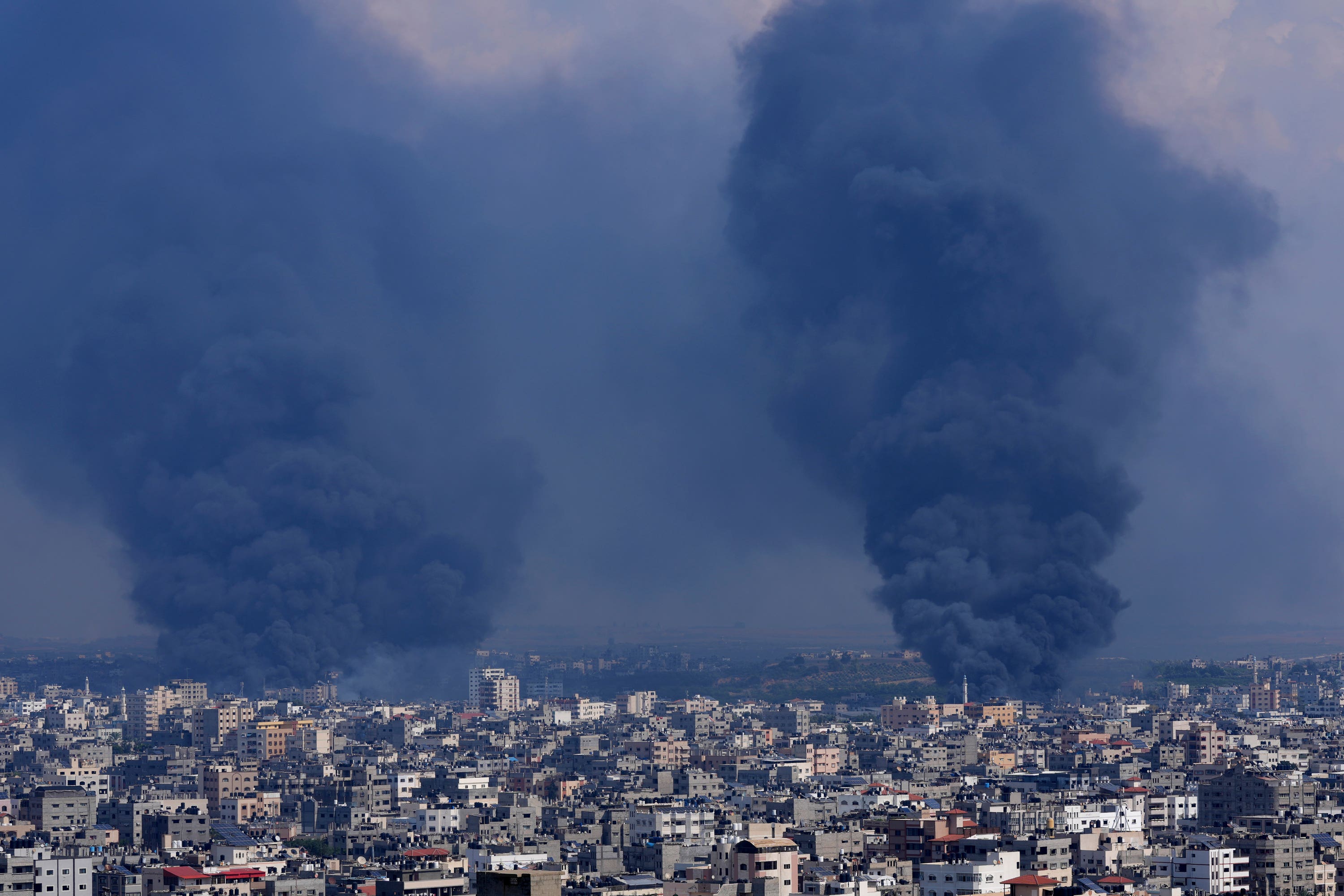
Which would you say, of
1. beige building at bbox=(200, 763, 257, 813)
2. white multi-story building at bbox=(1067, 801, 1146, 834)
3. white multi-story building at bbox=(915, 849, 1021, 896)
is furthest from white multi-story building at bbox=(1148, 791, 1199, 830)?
beige building at bbox=(200, 763, 257, 813)

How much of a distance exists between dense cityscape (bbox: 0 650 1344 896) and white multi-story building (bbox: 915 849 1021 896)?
6cm

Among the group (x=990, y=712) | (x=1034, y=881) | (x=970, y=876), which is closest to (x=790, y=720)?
(x=990, y=712)

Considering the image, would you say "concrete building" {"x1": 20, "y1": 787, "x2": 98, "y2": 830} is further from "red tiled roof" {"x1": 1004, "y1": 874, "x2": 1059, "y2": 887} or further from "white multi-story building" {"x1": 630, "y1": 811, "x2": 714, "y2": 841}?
"red tiled roof" {"x1": 1004, "y1": 874, "x2": 1059, "y2": 887}

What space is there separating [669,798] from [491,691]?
65.4 metres

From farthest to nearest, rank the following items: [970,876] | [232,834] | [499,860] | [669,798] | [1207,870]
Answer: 1. [669,798]
2. [232,834]
3. [499,860]
4. [1207,870]
5. [970,876]

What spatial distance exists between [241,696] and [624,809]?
44984 millimetres

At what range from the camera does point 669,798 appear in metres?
53.7

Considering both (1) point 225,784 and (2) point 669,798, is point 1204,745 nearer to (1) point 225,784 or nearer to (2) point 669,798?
(2) point 669,798

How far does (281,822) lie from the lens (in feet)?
177

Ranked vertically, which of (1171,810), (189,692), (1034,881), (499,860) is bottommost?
(1034,881)

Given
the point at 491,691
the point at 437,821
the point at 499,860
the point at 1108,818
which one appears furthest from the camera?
the point at 491,691

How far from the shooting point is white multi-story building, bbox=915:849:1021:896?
33812 millimetres

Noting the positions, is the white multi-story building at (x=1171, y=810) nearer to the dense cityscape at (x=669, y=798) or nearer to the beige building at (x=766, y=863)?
the dense cityscape at (x=669, y=798)

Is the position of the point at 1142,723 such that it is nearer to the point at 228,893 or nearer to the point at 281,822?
the point at 281,822
